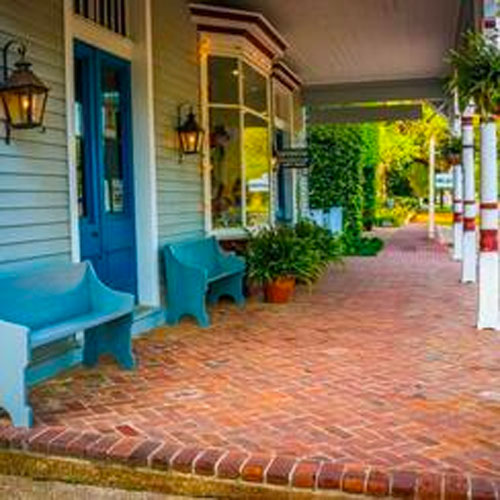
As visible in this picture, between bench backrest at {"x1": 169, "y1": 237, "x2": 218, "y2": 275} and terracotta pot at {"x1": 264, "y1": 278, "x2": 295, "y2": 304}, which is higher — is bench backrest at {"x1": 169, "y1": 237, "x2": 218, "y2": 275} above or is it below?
above

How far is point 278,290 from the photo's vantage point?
313 inches

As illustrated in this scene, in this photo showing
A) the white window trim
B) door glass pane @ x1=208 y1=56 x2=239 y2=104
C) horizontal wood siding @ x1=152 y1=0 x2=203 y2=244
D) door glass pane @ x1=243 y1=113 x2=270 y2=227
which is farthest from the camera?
door glass pane @ x1=243 y1=113 x2=270 y2=227

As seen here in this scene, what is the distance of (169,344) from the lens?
588 cm

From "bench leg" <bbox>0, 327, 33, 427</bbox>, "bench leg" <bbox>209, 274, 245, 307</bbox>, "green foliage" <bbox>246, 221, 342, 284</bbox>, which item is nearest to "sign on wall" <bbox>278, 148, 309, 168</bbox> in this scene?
"green foliage" <bbox>246, 221, 342, 284</bbox>

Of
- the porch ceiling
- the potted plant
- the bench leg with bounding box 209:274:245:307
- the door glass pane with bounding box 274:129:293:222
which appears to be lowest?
the bench leg with bounding box 209:274:245:307

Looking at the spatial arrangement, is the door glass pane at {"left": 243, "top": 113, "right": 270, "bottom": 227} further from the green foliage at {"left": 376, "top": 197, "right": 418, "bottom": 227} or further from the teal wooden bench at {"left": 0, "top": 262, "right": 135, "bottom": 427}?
the green foliage at {"left": 376, "top": 197, "right": 418, "bottom": 227}

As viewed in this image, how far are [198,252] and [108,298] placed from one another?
8.42ft

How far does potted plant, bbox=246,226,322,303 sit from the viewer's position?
7902mm

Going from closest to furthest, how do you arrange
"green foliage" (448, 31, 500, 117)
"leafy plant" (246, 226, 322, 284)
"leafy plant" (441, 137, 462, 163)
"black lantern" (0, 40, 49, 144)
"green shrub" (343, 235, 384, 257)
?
"black lantern" (0, 40, 49, 144) < "green foliage" (448, 31, 500, 117) < "leafy plant" (246, 226, 322, 284) < "leafy plant" (441, 137, 462, 163) < "green shrub" (343, 235, 384, 257)

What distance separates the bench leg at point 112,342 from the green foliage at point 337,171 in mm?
13230

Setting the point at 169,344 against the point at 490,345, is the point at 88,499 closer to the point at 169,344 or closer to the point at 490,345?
the point at 169,344

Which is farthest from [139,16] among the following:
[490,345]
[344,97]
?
[344,97]

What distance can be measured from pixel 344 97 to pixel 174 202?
843 centimetres

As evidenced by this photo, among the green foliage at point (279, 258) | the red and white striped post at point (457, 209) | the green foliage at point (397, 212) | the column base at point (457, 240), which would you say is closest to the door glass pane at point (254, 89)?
the green foliage at point (279, 258)
